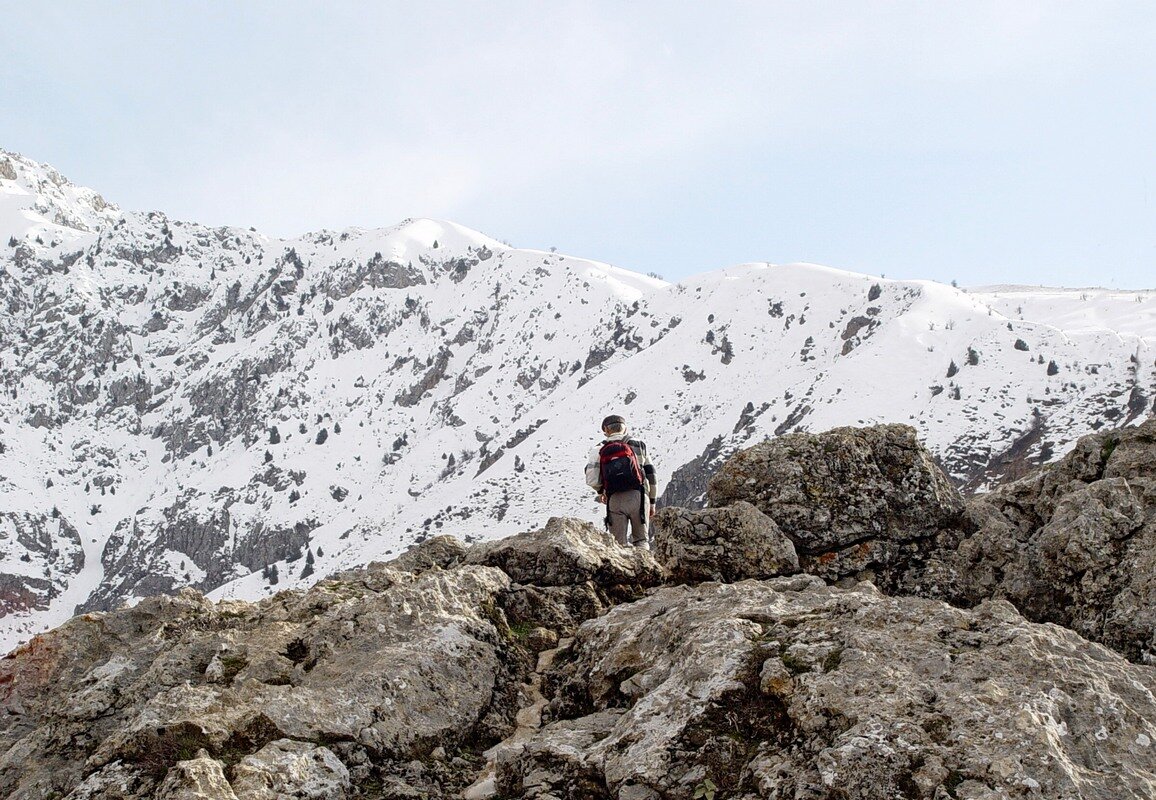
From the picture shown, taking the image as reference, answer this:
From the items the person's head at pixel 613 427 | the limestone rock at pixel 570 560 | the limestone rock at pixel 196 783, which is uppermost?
the person's head at pixel 613 427

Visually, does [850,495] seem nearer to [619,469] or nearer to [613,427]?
[619,469]

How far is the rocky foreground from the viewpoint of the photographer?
189 inches

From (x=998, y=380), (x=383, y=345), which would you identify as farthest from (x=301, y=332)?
(x=998, y=380)

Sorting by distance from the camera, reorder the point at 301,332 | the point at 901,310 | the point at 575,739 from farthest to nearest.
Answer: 1. the point at 301,332
2. the point at 901,310
3. the point at 575,739

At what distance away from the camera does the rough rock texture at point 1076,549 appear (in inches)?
283

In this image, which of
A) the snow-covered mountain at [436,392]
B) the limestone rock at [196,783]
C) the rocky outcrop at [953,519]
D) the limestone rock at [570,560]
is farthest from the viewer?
the snow-covered mountain at [436,392]

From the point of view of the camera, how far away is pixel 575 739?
5941 mm

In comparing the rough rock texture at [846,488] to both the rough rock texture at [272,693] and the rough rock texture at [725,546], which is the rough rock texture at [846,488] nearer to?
the rough rock texture at [725,546]

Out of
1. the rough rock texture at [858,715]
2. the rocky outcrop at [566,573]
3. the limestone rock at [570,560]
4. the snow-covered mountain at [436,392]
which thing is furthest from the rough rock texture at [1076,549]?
the snow-covered mountain at [436,392]

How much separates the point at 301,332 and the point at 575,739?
178354 millimetres

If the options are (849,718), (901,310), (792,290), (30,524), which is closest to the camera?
(849,718)

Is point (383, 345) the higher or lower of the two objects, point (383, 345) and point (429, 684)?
the higher

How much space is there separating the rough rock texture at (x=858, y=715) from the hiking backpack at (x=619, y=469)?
5.76 m

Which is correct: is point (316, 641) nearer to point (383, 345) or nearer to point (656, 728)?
point (656, 728)
